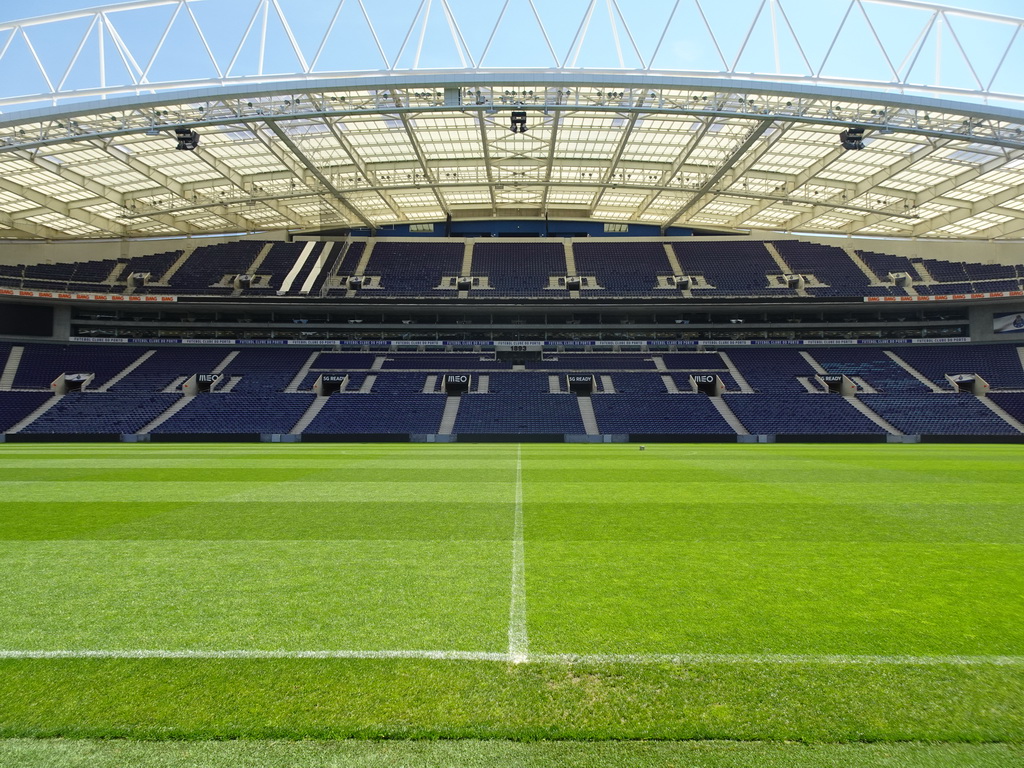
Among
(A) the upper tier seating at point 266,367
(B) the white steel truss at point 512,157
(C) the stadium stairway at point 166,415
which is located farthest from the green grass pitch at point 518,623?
(A) the upper tier seating at point 266,367

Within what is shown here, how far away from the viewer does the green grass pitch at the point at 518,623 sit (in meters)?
3.22

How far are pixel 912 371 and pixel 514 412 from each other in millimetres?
30099

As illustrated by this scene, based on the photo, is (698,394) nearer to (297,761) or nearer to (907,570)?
(907,570)

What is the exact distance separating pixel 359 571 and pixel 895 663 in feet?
16.1

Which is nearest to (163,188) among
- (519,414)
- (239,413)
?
(239,413)

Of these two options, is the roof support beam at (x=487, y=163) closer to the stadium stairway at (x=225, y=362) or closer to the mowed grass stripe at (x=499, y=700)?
the stadium stairway at (x=225, y=362)

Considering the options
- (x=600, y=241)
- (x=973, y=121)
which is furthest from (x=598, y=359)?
(x=973, y=121)

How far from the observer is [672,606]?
508cm

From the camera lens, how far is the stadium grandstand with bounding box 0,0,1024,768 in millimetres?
3586

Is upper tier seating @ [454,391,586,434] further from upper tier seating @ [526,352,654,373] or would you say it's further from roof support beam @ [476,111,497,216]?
roof support beam @ [476,111,497,216]

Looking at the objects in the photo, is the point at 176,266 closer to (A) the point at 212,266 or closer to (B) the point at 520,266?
(A) the point at 212,266

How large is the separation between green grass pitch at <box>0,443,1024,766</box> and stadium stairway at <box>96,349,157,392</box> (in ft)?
115

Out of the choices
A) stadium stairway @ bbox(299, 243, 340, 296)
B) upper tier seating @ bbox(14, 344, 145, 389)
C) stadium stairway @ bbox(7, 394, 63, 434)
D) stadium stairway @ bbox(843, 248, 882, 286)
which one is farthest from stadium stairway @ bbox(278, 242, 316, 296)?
stadium stairway @ bbox(843, 248, 882, 286)

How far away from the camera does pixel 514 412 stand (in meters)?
37.1
